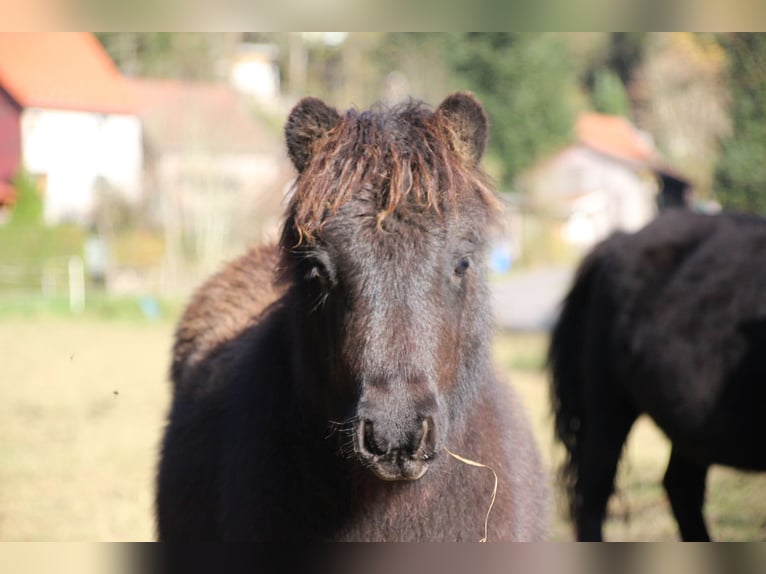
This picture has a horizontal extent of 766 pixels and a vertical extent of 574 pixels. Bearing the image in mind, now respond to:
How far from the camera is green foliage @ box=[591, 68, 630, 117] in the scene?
44.3 metres

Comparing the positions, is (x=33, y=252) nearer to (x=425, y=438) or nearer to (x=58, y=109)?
(x=58, y=109)

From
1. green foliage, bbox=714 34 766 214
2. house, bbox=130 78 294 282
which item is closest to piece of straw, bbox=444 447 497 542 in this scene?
green foliage, bbox=714 34 766 214

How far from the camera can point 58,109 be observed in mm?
10055

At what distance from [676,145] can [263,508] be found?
2856 centimetres

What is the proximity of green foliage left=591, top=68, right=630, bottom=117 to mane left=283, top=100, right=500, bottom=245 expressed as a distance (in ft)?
143

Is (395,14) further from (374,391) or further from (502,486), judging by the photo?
(502,486)

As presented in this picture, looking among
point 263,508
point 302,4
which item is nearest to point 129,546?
point 302,4

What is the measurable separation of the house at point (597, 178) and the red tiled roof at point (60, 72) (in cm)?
3117

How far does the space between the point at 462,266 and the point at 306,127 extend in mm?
747

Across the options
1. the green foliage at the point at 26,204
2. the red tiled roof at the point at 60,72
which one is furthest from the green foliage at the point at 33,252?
the red tiled roof at the point at 60,72

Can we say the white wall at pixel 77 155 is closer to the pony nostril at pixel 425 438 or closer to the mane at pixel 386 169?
the mane at pixel 386 169

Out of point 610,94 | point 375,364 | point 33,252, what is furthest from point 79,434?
point 610,94

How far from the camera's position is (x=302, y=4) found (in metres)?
1.46

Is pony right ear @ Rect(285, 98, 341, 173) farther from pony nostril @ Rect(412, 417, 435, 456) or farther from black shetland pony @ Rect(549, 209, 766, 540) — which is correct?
black shetland pony @ Rect(549, 209, 766, 540)
